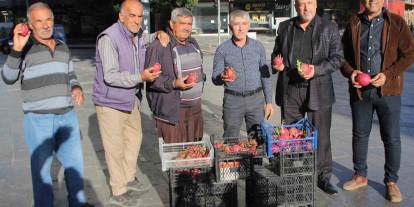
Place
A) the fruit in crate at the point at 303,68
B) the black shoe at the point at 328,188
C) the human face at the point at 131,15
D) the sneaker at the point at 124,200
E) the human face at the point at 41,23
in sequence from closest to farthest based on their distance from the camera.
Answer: the human face at the point at 41,23, the fruit in crate at the point at 303,68, the human face at the point at 131,15, the sneaker at the point at 124,200, the black shoe at the point at 328,188

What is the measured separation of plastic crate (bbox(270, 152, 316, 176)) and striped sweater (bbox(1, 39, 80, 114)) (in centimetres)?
187

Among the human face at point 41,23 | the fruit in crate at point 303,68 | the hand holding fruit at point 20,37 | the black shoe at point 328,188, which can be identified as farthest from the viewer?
the black shoe at point 328,188

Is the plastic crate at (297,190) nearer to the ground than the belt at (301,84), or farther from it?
nearer to the ground

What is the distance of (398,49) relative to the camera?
14.8 ft

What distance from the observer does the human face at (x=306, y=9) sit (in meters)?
4.47

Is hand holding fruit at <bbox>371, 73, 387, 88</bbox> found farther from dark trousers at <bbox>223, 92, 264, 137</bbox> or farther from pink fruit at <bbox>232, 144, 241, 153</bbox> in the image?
pink fruit at <bbox>232, 144, 241, 153</bbox>

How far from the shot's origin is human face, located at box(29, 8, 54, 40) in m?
3.84

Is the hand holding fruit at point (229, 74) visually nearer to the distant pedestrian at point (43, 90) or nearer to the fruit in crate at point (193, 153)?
the fruit in crate at point (193, 153)

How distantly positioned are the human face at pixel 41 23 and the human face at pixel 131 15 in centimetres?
71

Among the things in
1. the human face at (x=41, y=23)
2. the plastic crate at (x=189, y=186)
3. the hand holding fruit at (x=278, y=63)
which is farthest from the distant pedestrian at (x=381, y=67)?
the human face at (x=41, y=23)

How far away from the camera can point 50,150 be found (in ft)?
13.4

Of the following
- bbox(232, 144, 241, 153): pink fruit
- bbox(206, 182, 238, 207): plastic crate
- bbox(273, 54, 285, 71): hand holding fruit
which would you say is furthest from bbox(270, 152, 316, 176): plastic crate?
bbox(273, 54, 285, 71): hand holding fruit

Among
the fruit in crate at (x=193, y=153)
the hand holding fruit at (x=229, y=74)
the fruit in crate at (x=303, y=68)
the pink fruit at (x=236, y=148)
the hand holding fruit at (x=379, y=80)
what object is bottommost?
the fruit in crate at (x=193, y=153)

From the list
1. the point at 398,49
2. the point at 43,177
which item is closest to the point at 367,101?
the point at 398,49
